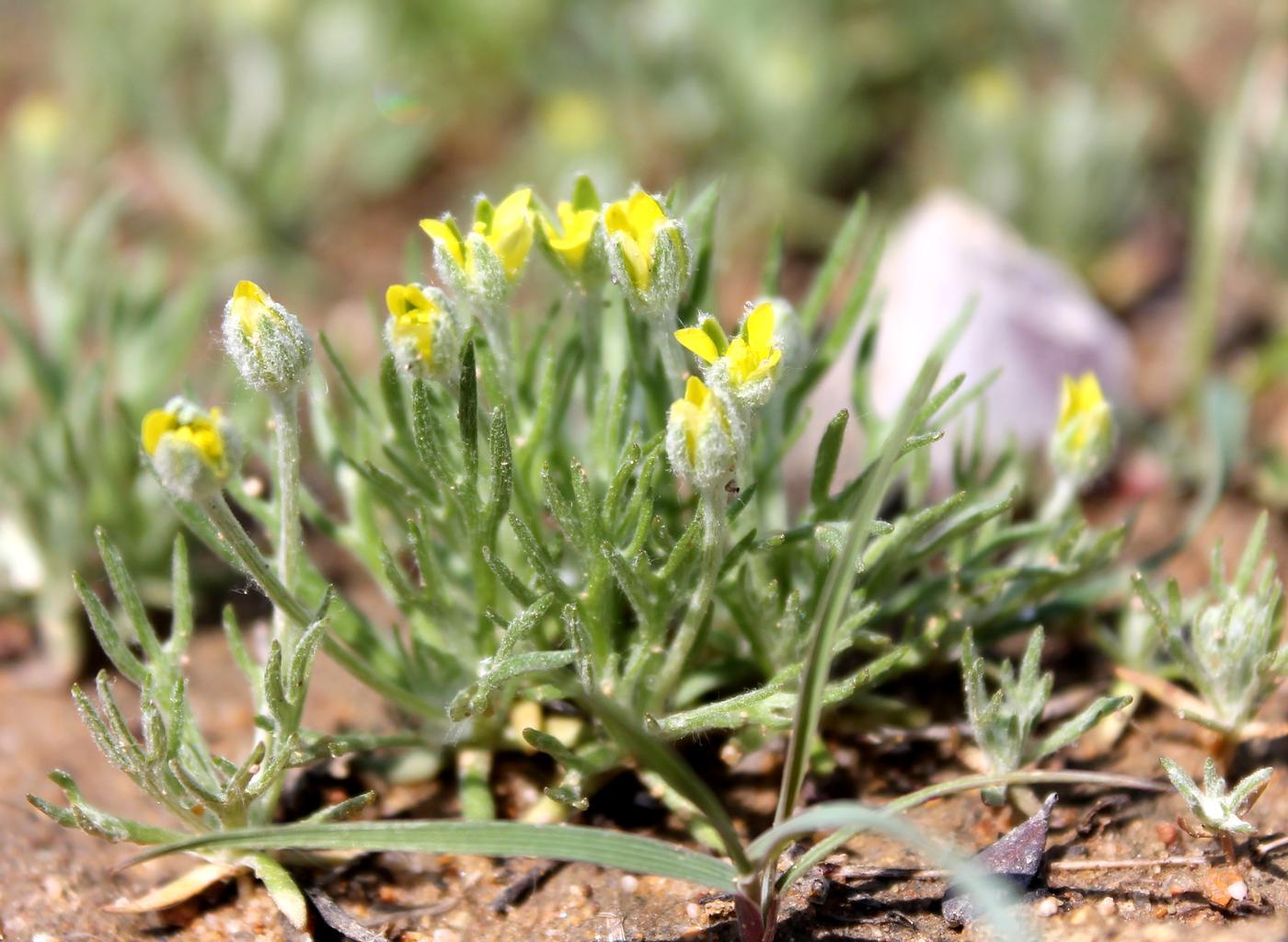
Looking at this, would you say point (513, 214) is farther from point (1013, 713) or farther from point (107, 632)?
point (1013, 713)

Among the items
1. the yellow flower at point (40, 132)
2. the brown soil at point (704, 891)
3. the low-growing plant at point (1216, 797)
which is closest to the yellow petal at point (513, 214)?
the brown soil at point (704, 891)

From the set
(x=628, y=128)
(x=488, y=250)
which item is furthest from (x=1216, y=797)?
(x=628, y=128)

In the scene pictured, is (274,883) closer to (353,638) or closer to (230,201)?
(353,638)

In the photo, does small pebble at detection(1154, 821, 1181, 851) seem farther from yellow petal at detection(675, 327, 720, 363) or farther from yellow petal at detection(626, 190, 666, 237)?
yellow petal at detection(626, 190, 666, 237)

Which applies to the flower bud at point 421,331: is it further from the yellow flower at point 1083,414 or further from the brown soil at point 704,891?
the yellow flower at point 1083,414

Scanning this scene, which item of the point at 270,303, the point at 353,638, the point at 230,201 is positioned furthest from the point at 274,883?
the point at 230,201

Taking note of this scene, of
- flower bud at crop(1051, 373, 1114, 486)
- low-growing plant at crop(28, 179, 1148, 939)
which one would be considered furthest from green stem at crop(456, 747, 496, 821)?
flower bud at crop(1051, 373, 1114, 486)
